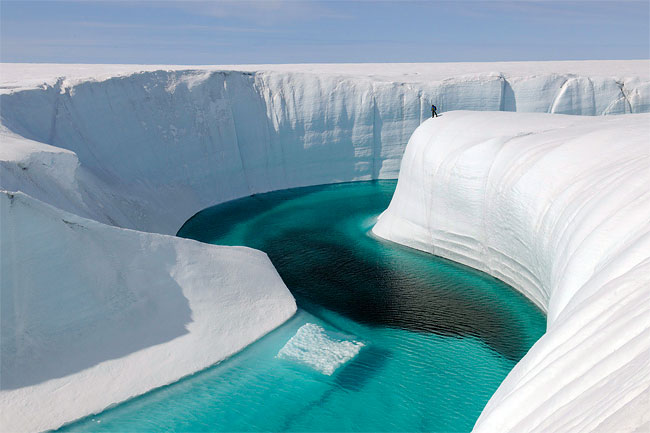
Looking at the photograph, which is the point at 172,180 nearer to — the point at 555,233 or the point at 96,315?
the point at 96,315

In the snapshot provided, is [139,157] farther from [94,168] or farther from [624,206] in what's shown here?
[624,206]

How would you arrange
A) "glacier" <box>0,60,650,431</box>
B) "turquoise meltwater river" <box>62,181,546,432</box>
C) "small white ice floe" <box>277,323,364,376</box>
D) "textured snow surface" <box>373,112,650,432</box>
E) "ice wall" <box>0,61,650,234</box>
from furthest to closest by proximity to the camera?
"ice wall" <box>0,61,650,234</box>, "small white ice floe" <box>277,323,364,376</box>, "glacier" <box>0,60,650,431</box>, "turquoise meltwater river" <box>62,181,546,432</box>, "textured snow surface" <box>373,112,650,432</box>

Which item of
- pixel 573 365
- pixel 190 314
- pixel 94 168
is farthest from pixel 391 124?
pixel 573 365

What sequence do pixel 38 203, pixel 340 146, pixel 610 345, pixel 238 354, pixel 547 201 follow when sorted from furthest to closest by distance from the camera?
pixel 340 146 < pixel 547 201 < pixel 238 354 < pixel 38 203 < pixel 610 345

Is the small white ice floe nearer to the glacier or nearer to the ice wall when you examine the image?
the glacier

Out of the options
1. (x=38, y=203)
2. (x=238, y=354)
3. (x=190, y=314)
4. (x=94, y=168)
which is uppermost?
(x=38, y=203)

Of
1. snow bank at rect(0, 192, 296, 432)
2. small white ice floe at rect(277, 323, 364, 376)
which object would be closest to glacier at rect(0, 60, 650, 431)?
snow bank at rect(0, 192, 296, 432)

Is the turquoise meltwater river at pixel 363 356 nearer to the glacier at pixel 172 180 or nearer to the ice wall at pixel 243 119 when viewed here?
the glacier at pixel 172 180

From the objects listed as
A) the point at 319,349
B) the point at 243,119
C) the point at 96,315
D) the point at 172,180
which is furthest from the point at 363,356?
the point at 243,119
